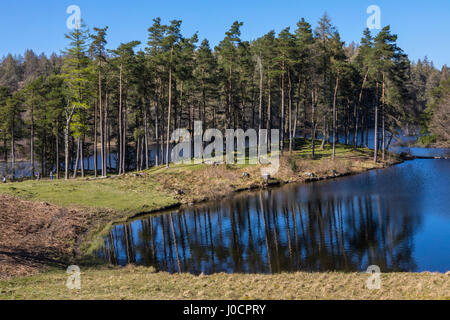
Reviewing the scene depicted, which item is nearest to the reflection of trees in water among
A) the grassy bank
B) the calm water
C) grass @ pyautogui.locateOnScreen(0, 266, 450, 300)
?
the calm water

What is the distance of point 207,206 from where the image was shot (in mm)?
34906

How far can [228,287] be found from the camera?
46.1 feet

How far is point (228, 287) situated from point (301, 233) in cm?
1168

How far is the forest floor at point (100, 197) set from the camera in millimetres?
20688

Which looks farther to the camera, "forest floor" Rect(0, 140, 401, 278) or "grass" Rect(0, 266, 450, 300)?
"forest floor" Rect(0, 140, 401, 278)

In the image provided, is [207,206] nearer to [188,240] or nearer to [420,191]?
[188,240]

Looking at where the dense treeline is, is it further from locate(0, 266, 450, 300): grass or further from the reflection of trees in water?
locate(0, 266, 450, 300): grass

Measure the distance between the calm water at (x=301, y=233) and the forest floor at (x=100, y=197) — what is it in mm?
2226

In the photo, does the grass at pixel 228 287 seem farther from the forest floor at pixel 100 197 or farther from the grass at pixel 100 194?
the grass at pixel 100 194

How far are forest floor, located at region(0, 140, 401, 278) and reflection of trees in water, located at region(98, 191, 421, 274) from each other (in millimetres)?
2553

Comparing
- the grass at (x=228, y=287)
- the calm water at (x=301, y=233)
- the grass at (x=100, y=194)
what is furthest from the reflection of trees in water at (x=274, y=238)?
the grass at (x=100, y=194)

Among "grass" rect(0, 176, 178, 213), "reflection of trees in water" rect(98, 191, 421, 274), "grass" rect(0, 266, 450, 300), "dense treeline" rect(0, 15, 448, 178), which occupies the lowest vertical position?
"reflection of trees in water" rect(98, 191, 421, 274)

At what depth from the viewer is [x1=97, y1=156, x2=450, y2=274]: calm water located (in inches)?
757
